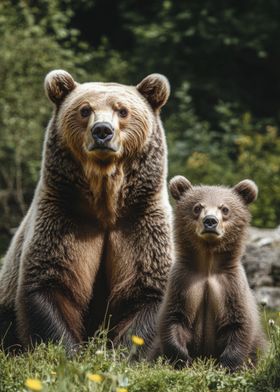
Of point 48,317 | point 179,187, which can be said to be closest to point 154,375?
point 48,317

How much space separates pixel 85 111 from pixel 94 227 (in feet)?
2.80

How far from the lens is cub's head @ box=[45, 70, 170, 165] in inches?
269

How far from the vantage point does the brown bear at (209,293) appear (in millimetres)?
6582

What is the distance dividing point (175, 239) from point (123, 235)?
1.35 ft

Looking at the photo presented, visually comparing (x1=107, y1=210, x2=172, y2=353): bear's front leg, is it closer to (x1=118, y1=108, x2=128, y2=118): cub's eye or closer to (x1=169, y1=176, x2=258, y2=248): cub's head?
(x1=169, y1=176, x2=258, y2=248): cub's head

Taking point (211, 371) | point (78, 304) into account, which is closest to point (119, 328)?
point (78, 304)

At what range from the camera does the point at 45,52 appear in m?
16.9

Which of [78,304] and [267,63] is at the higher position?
[267,63]

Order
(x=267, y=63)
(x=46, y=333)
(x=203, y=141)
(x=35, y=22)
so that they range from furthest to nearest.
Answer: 1. (x=267, y=63)
2. (x=35, y=22)
3. (x=203, y=141)
4. (x=46, y=333)

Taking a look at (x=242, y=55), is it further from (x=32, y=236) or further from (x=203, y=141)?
(x=32, y=236)

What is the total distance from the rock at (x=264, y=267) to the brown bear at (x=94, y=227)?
3363mm

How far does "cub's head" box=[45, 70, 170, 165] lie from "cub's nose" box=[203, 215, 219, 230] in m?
0.79

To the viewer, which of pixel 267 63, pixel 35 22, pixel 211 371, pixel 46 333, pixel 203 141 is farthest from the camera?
pixel 267 63

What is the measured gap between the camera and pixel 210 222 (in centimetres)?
668
